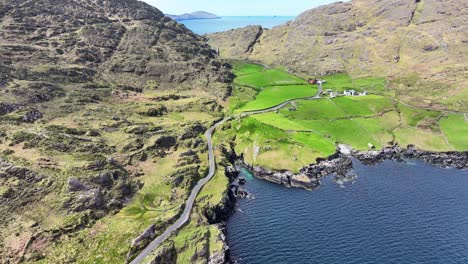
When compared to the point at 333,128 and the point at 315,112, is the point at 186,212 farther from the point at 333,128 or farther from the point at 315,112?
the point at 315,112

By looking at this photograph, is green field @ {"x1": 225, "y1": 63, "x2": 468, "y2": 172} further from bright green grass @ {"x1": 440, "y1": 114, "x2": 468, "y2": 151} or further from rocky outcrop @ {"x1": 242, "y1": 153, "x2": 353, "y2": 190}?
rocky outcrop @ {"x1": 242, "y1": 153, "x2": 353, "y2": 190}

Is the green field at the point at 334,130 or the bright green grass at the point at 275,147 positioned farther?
the green field at the point at 334,130

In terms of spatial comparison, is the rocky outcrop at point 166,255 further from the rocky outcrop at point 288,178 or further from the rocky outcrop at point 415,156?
the rocky outcrop at point 415,156

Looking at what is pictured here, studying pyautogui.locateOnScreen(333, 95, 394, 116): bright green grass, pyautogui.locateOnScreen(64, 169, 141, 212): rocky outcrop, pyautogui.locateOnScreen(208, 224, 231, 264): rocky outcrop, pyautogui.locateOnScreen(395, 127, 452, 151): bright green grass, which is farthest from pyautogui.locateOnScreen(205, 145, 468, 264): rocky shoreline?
pyautogui.locateOnScreen(333, 95, 394, 116): bright green grass

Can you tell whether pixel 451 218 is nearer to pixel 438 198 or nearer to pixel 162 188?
pixel 438 198

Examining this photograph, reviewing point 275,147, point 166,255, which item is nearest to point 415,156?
point 275,147

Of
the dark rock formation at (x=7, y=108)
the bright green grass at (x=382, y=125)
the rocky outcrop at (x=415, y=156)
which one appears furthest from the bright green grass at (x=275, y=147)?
the dark rock formation at (x=7, y=108)
